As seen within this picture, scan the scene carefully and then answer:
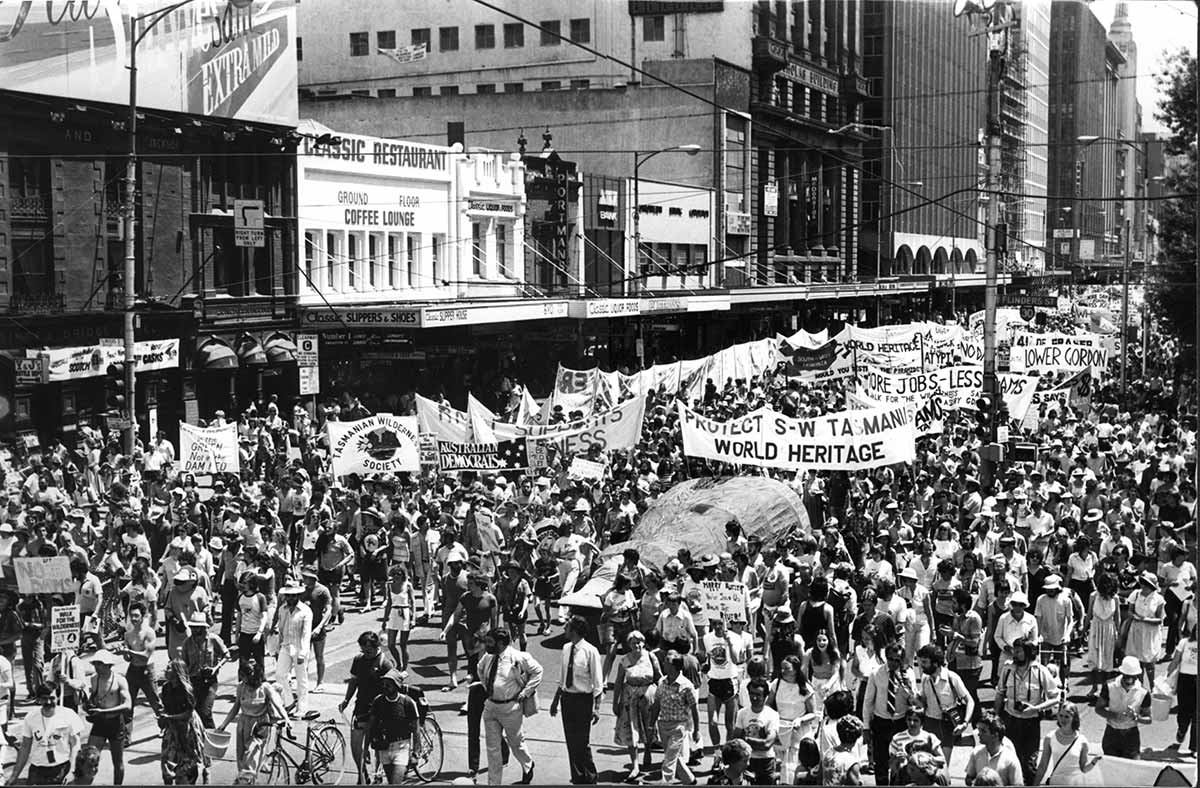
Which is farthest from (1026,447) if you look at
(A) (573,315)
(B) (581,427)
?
(A) (573,315)

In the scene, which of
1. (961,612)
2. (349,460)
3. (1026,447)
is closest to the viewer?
(961,612)

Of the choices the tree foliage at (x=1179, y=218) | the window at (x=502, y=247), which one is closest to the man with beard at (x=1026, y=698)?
the tree foliage at (x=1179, y=218)

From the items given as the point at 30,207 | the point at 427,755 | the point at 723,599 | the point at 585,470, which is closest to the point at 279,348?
the point at 30,207

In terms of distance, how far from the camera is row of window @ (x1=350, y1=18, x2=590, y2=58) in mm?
61406

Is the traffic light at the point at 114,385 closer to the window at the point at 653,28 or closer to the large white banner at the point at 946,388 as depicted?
the large white banner at the point at 946,388

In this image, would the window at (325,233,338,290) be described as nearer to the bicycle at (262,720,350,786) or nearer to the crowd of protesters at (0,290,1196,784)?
the crowd of protesters at (0,290,1196,784)

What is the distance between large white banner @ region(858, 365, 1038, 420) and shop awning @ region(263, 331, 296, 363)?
15226mm

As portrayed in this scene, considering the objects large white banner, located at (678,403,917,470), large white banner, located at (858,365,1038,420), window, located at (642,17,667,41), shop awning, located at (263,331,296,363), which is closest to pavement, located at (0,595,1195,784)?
large white banner, located at (678,403,917,470)

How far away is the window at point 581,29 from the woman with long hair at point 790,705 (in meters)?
51.9

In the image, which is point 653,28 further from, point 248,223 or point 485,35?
point 248,223

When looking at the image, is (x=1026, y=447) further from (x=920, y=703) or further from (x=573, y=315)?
(x=573, y=315)

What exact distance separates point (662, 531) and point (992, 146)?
14.0 meters

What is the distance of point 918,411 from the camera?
2431cm

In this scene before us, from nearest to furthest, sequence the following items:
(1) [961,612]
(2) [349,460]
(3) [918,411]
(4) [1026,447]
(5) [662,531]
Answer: (1) [961,612] < (5) [662,531] < (2) [349,460] < (4) [1026,447] < (3) [918,411]
